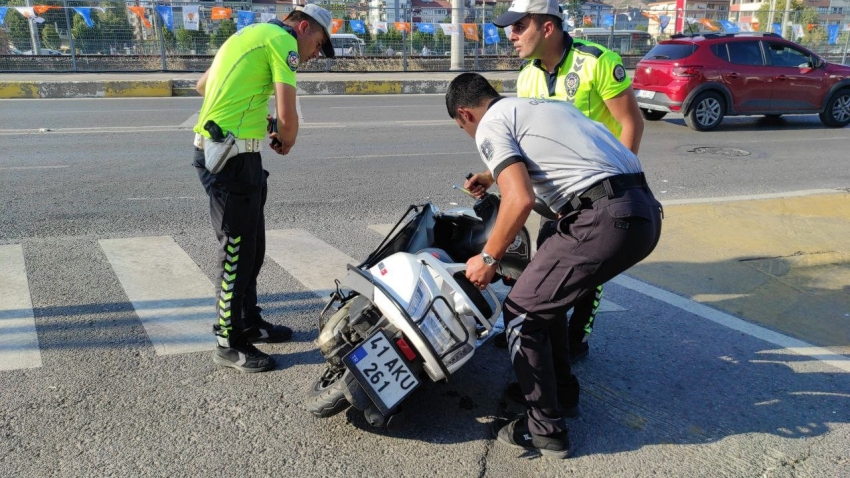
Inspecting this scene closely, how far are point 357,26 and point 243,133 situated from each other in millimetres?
21456

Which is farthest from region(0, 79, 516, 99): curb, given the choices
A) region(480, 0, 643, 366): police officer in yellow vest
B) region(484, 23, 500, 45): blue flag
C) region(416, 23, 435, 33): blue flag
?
region(480, 0, 643, 366): police officer in yellow vest

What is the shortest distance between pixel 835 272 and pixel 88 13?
2187cm

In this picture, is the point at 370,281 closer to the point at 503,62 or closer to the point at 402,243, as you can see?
the point at 402,243

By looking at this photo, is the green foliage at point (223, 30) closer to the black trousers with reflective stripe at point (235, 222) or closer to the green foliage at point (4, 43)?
the green foliage at point (4, 43)

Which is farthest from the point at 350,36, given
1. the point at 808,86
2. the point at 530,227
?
the point at 530,227

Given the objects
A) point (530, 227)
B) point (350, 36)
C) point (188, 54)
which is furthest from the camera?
point (350, 36)

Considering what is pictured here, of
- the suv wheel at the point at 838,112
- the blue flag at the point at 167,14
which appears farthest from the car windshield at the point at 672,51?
the blue flag at the point at 167,14

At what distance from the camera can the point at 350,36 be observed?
24.1m

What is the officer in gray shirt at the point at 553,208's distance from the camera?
8.82ft

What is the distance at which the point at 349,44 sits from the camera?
24312 millimetres

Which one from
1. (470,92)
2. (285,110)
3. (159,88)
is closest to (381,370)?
(470,92)

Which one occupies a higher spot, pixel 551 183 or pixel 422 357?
pixel 551 183

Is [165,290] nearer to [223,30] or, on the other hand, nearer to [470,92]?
[470,92]

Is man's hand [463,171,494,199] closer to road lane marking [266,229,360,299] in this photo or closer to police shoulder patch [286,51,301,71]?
police shoulder patch [286,51,301,71]
